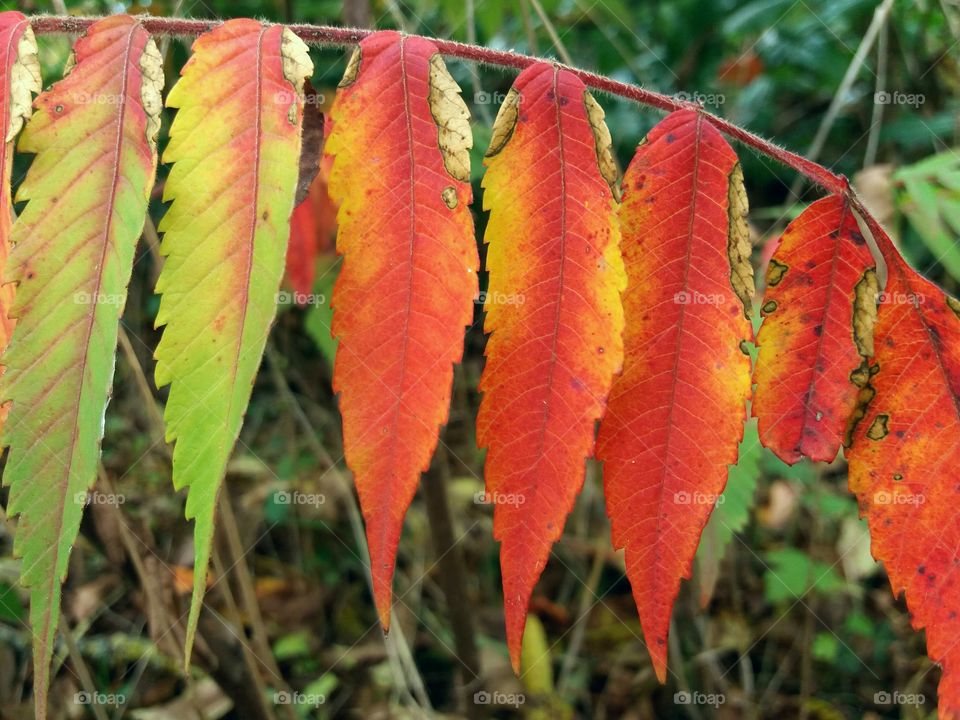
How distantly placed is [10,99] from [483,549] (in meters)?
1.94

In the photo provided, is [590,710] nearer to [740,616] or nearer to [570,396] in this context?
[740,616]

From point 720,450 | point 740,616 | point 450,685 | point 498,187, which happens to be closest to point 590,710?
point 450,685

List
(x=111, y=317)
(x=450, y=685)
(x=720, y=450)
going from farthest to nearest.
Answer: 1. (x=450, y=685)
2. (x=720, y=450)
3. (x=111, y=317)

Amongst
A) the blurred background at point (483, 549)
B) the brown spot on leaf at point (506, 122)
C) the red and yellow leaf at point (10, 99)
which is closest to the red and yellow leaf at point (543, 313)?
the brown spot on leaf at point (506, 122)

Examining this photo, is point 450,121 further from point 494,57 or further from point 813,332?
point 813,332

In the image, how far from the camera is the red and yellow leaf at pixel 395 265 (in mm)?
621

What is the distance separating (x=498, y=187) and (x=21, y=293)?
0.40 metres

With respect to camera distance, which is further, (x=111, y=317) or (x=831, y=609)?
(x=831, y=609)

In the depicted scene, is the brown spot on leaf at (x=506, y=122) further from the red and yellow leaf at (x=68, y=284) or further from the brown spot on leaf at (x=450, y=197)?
the red and yellow leaf at (x=68, y=284)

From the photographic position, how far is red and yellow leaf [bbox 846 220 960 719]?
0.69 metres

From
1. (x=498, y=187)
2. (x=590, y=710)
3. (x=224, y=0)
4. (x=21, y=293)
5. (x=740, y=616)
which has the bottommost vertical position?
(x=590, y=710)

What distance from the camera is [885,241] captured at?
Result: 0.73 m

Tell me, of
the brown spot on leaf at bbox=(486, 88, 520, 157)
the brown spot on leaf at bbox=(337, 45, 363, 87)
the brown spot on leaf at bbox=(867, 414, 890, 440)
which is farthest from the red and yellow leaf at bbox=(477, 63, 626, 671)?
the brown spot on leaf at bbox=(867, 414, 890, 440)

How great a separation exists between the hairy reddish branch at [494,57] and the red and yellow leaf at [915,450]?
0.09 meters
